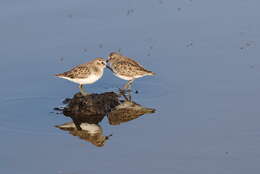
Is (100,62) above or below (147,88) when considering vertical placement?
above

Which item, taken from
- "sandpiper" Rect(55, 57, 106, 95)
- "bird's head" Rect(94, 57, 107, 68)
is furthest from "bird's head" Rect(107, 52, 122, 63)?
"sandpiper" Rect(55, 57, 106, 95)

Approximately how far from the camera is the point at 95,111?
1514 centimetres

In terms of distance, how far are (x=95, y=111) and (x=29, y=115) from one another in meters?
1.32

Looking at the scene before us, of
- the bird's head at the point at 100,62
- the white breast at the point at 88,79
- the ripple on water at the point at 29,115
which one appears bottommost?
the ripple on water at the point at 29,115

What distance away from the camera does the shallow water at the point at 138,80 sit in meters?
12.8

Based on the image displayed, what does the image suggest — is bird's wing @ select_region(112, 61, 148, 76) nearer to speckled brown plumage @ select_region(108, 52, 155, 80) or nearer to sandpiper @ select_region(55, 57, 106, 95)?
speckled brown plumage @ select_region(108, 52, 155, 80)

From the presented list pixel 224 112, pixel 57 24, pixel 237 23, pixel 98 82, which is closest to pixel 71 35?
pixel 57 24

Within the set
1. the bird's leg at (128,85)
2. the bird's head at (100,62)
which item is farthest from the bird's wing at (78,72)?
the bird's leg at (128,85)

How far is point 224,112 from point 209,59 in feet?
11.1

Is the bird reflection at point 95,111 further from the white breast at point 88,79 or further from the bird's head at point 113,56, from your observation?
the bird's head at point 113,56

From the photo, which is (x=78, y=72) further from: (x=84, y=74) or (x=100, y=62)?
(x=100, y=62)

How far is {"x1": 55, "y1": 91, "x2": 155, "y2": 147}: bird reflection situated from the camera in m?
14.3

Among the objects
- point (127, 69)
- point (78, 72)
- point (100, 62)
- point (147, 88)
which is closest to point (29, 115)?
point (78, 72)

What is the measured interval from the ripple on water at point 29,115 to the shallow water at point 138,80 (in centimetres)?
2
